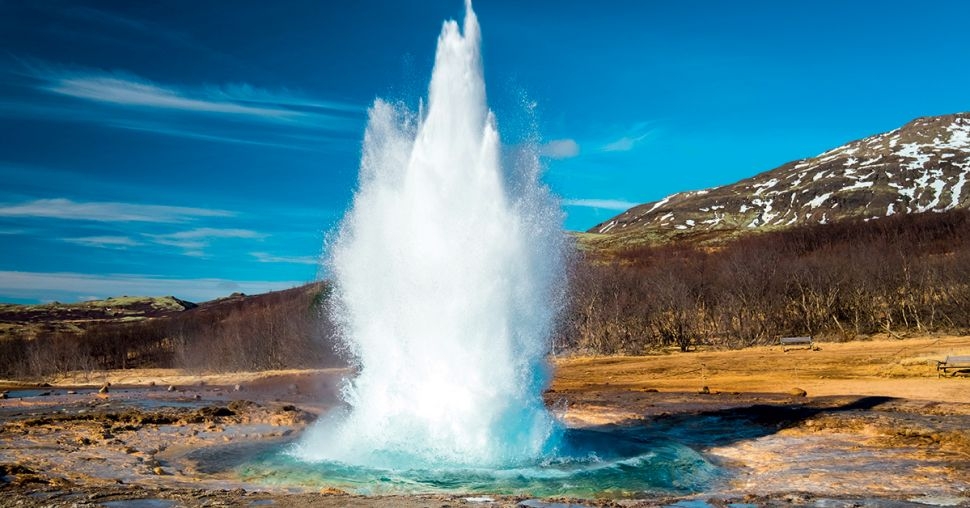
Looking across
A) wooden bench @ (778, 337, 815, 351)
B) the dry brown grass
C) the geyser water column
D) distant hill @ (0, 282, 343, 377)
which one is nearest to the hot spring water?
the geyser water column

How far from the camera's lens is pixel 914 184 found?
191 meters

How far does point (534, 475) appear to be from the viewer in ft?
55.0

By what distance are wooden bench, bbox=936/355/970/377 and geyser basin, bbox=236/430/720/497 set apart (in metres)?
22.3

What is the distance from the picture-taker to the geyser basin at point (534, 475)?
15.6 meters

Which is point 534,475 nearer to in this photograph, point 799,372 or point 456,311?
point 456,311

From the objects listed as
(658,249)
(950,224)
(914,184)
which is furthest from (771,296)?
(914,184)

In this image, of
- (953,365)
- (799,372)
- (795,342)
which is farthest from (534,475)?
(795,342)

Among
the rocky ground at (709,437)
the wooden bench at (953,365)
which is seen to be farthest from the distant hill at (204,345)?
the wooden bench at (953,365)

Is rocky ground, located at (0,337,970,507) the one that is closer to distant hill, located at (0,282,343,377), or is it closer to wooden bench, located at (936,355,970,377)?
wooden bench, located at (936,355,970,377)

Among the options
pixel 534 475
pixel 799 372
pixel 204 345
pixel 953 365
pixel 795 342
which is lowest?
pixel 799 372

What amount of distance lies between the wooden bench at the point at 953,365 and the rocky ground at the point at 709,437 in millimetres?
934

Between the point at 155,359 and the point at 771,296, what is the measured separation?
108 metres

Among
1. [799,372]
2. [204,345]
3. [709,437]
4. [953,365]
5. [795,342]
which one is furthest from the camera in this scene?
[204,345]

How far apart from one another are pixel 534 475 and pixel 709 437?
960cm
